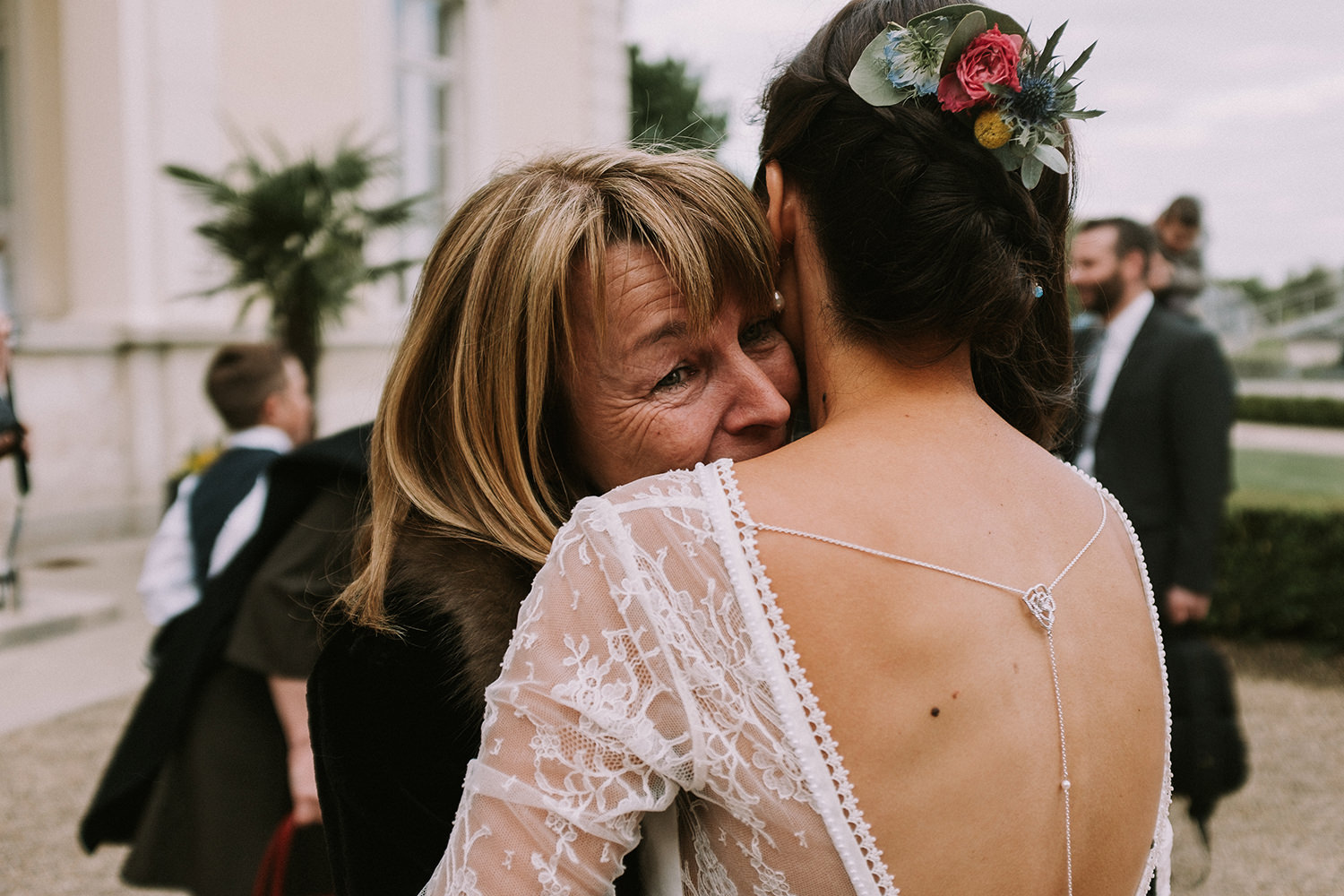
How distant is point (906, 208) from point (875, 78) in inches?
5.7

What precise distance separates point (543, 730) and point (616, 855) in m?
0.15

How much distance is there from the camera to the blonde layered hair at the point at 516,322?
5.09 ft

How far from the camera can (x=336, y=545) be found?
2.27 m

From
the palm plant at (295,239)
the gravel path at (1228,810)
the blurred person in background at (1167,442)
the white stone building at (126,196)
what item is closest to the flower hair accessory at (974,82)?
the blurred person in background at (1167,442)

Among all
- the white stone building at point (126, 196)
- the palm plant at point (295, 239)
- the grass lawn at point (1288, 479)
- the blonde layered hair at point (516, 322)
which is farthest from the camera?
the white stone building at point (126, 196)

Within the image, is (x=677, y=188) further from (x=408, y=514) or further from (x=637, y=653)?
(x=637, y=653)

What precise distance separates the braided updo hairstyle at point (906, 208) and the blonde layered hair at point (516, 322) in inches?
10.1

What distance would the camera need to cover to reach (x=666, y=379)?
161 cm

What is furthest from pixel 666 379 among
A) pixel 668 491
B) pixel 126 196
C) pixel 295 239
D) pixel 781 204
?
pixel 126 196

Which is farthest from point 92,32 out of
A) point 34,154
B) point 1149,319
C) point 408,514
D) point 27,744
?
point 408,514

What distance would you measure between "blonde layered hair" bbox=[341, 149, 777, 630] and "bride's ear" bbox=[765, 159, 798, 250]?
20cm

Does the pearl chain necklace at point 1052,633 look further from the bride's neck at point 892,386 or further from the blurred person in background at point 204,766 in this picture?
the blurred person in background at point 204,766

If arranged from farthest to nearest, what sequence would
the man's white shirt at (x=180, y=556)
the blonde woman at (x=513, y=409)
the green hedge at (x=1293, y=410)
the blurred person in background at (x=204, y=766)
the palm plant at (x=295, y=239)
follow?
1. the green hedge at (x=1293, y=410)
2. the palm plant at (x=295, y=239)
3. the man's white shirt at (x=180, y=556)
4. the blurred person in background at (x=204, y=766)
5. the blonde woman at (x=513, y=409)

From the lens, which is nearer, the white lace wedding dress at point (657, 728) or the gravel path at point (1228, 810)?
the white lace wedding dress at point (657, 728)
